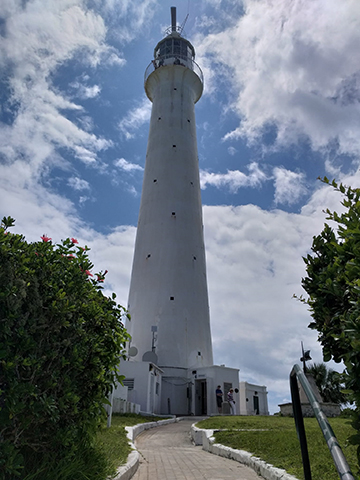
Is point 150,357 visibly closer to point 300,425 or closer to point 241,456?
point 241,456

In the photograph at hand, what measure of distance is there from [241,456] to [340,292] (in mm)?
5036

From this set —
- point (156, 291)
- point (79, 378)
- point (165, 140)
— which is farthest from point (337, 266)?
point (165, 140)

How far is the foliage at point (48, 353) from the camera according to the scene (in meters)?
3.22

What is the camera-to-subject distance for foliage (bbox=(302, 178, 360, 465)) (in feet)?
6.66

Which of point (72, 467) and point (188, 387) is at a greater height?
point (188, 387)

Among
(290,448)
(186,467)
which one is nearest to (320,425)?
(290,448)

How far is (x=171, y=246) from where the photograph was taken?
24.8 metres

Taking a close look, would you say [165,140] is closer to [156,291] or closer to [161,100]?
[161,100]

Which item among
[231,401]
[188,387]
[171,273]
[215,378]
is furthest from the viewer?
[171,273]

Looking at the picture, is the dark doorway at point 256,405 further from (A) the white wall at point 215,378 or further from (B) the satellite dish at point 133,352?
(B) the satellite dish at point 133,352

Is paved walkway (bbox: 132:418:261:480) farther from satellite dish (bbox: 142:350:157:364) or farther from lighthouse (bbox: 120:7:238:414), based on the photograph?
satellite dish (bbox: 142:350:157:364)

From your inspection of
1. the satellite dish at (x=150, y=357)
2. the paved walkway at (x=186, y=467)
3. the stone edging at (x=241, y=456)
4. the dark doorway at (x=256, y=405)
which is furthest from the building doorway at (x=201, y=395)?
the paved walkway at (x=186, y=467)

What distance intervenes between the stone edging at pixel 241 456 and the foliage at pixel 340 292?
2439 millimetres

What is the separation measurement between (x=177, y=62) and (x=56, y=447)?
33.2 m
